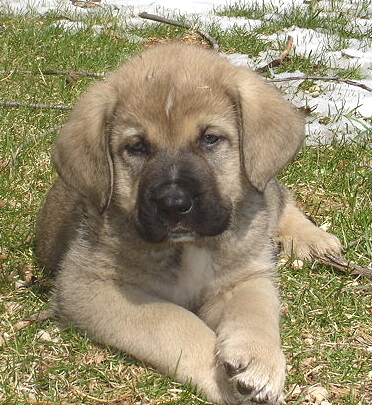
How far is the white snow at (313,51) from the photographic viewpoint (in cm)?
677

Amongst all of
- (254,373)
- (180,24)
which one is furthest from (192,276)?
(180,24)

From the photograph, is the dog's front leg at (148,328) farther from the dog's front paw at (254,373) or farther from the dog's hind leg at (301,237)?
the dog's hind leg at (301,237)

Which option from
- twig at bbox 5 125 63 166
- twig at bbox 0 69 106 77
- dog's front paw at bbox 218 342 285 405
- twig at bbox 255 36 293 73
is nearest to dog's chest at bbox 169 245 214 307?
dog's front paw at bbox 218 342 285 405

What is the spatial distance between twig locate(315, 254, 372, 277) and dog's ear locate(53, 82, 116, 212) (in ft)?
5.22

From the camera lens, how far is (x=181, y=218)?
11.9 ft

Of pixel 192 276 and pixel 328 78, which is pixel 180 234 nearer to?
pixel 192 276

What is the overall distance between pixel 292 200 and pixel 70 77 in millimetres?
2995

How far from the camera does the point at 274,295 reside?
4.18m

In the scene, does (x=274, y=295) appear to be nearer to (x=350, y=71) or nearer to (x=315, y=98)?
(x=315, y=98)

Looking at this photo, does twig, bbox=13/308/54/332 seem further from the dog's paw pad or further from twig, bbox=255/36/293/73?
twig, bbox=255/36/293/73

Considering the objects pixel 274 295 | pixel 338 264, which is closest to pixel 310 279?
pixel 338 264

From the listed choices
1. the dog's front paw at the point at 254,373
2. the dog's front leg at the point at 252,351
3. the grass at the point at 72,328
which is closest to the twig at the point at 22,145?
the grass at the point at 72,328

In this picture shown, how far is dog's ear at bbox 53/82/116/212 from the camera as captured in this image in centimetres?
406

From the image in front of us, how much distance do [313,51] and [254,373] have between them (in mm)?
5504
